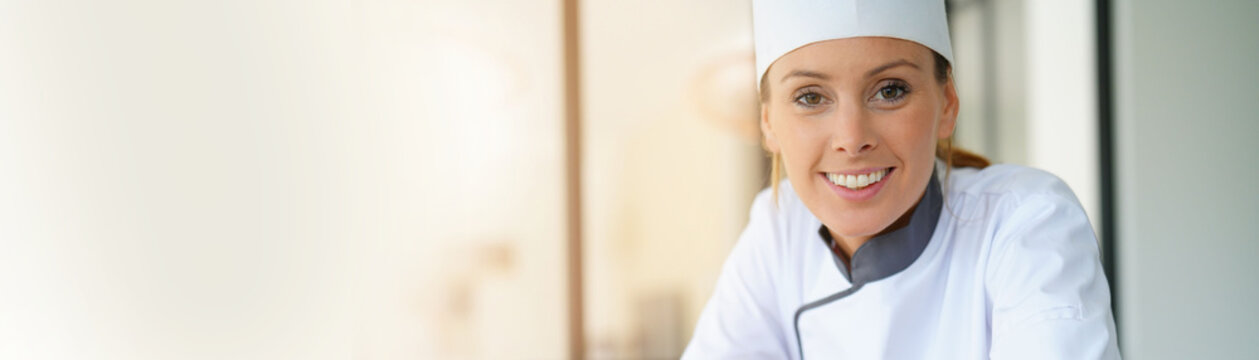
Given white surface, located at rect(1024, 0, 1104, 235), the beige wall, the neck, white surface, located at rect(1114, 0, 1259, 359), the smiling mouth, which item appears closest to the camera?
the smiling mouth

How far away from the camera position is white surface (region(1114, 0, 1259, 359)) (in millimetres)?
1957

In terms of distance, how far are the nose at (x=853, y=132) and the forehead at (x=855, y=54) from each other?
5 centimetres

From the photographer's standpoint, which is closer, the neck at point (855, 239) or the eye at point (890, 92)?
the eye at point (890, 92)

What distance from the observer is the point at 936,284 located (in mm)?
1048

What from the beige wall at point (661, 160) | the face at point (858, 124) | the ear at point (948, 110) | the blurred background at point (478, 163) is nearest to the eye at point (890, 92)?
the face at point (858, 124)

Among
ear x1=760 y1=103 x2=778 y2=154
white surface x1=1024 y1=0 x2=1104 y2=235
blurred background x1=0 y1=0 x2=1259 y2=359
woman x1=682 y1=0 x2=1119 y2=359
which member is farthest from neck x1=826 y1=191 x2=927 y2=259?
white surface x1=1024 y1=0 x2=1104 y2=235

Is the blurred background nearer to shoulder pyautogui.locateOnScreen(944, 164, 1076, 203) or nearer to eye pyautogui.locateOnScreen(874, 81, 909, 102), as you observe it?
eye pyautogui.locateOnScreen(874, 81, 909, 102)

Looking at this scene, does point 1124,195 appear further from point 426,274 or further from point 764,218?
point 426,274

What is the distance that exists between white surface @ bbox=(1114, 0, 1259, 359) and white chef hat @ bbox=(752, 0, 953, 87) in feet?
4.66

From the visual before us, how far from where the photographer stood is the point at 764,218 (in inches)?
47.9

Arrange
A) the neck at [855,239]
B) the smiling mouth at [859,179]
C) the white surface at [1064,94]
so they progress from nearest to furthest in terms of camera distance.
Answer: the smiling mouth at [859,179]
the neck at [855,239]
the white surface at [1064,94]

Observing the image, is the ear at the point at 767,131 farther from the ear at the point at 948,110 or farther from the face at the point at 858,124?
the ear at the point at 948,110

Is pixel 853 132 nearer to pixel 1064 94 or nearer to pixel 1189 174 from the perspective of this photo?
pixel 1189 174

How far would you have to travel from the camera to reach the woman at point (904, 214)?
0.87 metres
